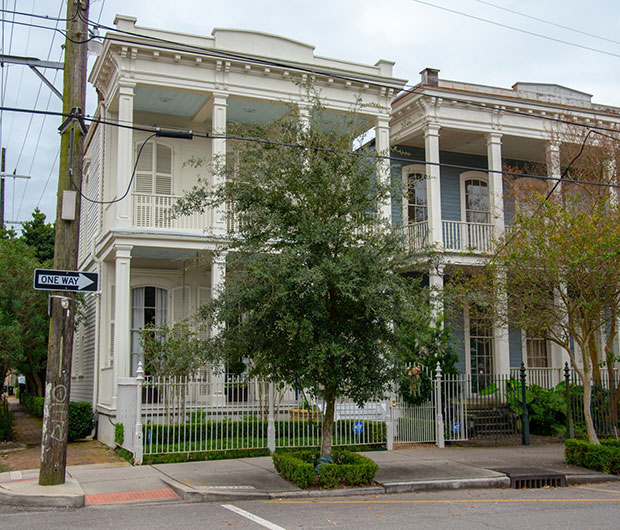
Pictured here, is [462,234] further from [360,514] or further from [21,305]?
[360,514]

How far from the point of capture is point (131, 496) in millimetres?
10344

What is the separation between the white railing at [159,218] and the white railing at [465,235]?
7.24 metres

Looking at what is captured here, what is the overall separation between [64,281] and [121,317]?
613 centimetres

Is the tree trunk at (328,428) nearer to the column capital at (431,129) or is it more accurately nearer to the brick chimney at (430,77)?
the column capital at (431,129)

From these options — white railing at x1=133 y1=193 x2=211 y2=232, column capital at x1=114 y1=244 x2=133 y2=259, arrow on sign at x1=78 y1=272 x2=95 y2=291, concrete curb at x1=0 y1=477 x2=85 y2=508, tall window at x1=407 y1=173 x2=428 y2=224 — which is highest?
tall window at x1=407 y1=173 x2=428 y2=224

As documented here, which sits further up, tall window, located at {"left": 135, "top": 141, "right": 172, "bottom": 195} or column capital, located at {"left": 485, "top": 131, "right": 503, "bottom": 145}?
column capital, located at {"left": 485, "top": 131, "right": 503, "bottom": 145}

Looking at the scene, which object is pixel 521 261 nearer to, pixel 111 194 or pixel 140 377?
pixel 140 377

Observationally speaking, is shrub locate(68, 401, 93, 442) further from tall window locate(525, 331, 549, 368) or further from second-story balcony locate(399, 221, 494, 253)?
tall window locate(525, 331, 549, 368)

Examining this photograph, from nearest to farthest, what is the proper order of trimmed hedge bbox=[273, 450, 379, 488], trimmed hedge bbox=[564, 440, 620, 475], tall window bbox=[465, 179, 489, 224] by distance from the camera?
trimmed hedge bbox=[273, 450, 379, 488]
trimmed hedge bbox=[564, 440, 620, 475]
tall window bbox=[465, 179, 489, 224]

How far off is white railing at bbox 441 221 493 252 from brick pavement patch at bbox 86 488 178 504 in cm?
1237

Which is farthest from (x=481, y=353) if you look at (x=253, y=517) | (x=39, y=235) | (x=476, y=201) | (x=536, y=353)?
(x=39, y=235)

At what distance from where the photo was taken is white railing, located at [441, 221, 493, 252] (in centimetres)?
2073

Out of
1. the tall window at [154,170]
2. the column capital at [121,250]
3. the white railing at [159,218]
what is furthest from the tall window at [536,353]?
the column capital at [121,250]

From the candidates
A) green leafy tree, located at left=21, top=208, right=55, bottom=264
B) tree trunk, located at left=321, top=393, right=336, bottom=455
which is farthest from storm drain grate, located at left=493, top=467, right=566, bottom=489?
green leafy tree, located at left=21, top=208, right=55, bottom=264
